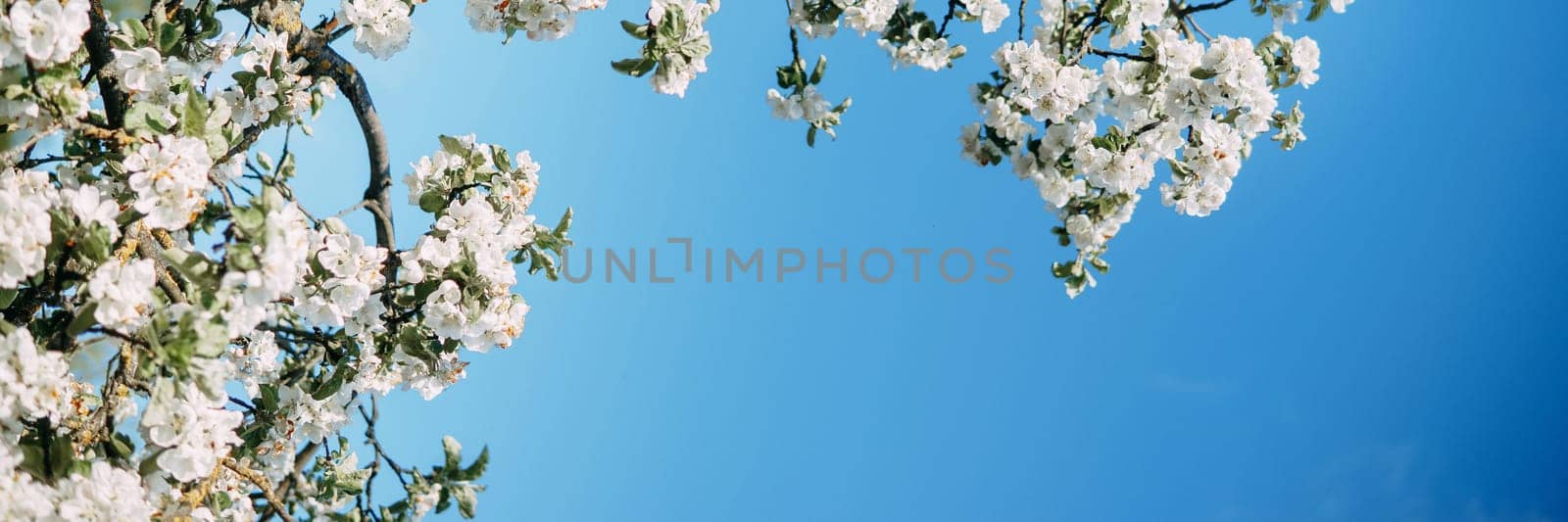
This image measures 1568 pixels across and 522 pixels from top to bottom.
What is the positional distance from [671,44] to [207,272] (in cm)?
105

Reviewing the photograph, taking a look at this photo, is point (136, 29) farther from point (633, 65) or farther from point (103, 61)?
point (633, 65)

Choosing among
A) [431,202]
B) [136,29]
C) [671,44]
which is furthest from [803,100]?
[136,29]

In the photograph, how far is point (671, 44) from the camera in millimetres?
2326

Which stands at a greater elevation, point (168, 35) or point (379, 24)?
point (379, 24)

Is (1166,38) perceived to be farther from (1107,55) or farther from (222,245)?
(222,245)

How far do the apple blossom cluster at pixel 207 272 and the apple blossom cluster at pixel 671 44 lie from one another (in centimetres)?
21

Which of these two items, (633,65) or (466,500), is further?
(466,500)

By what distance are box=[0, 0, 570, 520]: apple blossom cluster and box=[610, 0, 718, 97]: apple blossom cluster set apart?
0.21m

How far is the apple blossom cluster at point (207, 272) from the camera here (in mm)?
1654

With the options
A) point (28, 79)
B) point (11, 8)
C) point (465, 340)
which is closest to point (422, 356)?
point (465, 340)

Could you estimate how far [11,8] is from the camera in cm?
158

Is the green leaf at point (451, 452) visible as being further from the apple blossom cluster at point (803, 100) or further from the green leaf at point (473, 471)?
the apple blossom cluster at point (803, 100)

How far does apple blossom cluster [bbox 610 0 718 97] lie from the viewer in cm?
231

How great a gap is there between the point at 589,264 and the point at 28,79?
10.7ft
